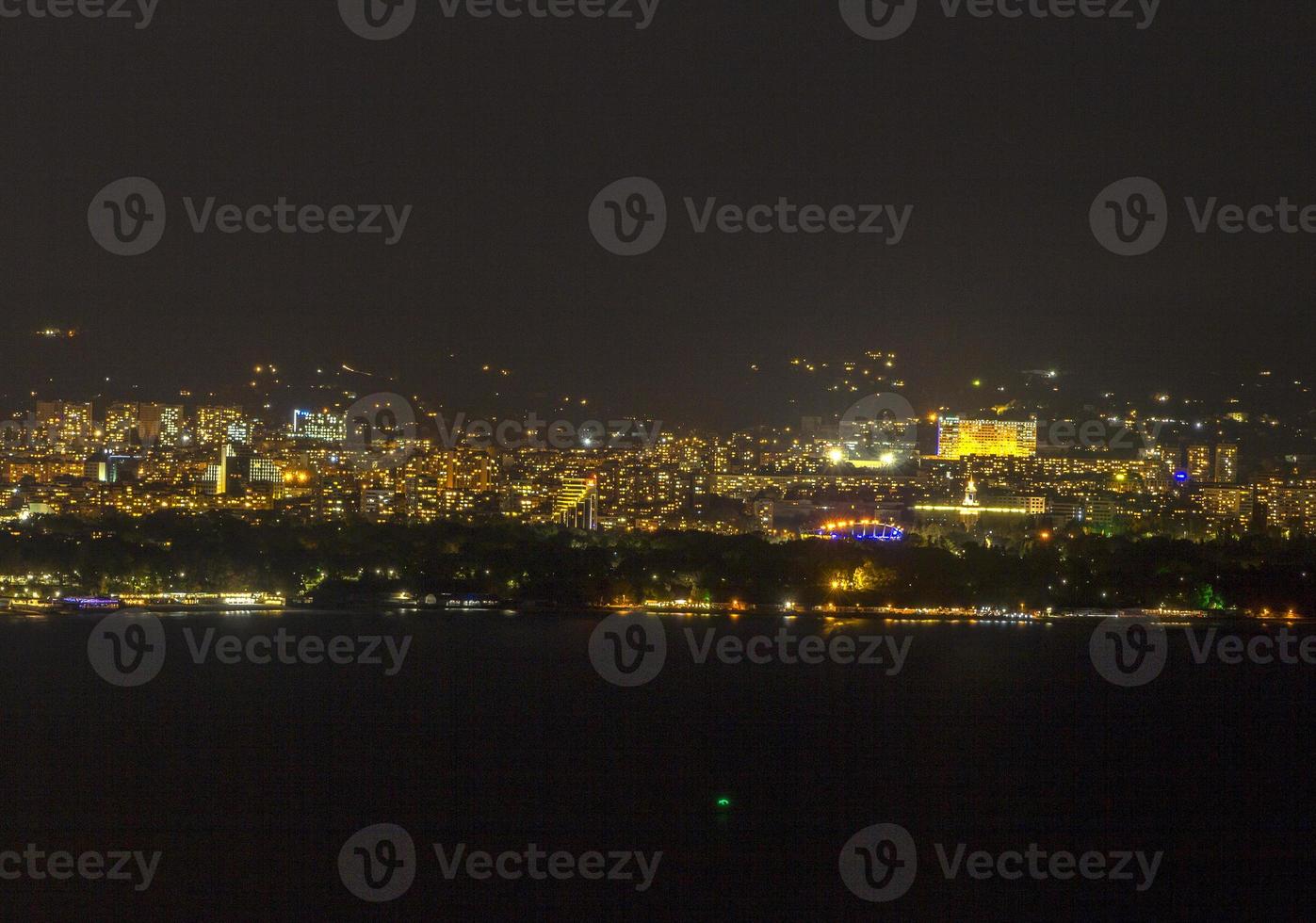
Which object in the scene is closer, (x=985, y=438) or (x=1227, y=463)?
(x=1227, y=463)

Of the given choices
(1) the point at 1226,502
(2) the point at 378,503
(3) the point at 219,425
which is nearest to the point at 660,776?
(2) the point at 378,503

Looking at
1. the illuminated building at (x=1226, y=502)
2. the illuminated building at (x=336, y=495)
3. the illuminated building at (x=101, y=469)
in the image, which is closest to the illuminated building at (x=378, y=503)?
the illuminated building at (x=336, y=495)

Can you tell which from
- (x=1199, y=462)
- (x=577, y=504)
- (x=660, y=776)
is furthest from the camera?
(x=1199, y=462)

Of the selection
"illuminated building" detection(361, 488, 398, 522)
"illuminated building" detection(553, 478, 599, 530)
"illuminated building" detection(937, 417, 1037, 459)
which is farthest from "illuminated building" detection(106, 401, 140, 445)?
"illuminated building" detection(937, 417, 1037, 459)

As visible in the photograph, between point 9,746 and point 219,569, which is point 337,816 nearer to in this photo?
point 9,746

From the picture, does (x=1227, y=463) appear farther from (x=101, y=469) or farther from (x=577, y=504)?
(x=101, y=469)

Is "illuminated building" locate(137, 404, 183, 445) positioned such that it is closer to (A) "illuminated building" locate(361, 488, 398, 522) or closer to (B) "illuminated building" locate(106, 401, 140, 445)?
(B) "illuminated building" locate(106, 401, 140, 445)
